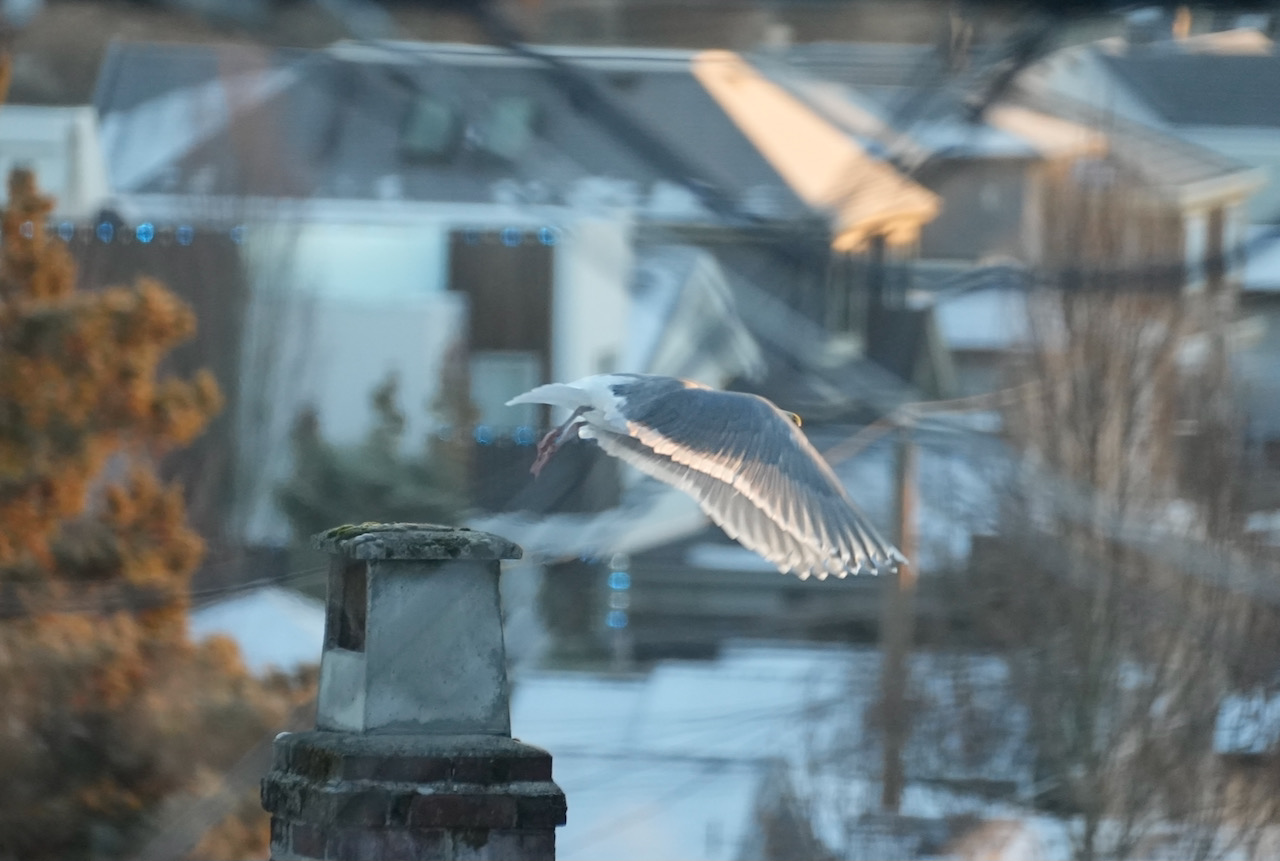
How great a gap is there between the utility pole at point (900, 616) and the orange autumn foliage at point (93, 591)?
2.03 metres

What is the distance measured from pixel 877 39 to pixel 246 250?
2.80m

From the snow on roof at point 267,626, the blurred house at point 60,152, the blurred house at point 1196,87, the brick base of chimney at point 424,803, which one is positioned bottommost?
the snow on roof at point 267,626

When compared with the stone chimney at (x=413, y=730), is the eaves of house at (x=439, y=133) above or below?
above

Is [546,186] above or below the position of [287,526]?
above

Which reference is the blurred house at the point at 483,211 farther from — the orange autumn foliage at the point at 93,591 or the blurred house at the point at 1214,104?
the orange autumn foliage at the point at 93,591

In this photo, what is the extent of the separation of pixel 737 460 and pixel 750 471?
0.03 m

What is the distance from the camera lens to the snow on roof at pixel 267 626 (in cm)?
612

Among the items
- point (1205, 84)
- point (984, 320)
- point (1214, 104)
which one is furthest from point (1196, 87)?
point (984, 320)

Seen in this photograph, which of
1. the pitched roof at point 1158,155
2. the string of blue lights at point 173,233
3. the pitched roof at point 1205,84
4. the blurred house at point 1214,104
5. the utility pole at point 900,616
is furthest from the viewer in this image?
the pitched roof at point 1205,84

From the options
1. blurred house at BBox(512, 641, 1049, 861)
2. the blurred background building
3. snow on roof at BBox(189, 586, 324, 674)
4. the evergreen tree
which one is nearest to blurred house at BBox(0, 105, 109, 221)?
the blurred background building

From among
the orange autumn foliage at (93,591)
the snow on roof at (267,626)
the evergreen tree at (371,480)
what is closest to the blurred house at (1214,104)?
the evergreen tree at (371,480)

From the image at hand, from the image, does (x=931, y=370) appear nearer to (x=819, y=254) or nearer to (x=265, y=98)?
(x=819, y=254)

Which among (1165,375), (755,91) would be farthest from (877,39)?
(1165,375)

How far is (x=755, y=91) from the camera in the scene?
25.1 ft
